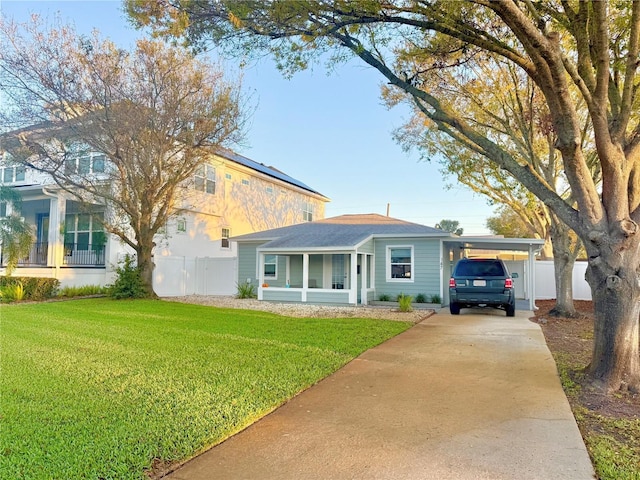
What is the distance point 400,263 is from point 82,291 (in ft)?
42.5

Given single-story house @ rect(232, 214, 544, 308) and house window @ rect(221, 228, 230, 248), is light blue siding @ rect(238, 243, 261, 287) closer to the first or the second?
single-story house @ rect(232, 214, 544, 308)

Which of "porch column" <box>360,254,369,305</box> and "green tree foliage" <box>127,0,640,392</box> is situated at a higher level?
"green tree foliage" <box>127,0,640,392</box>

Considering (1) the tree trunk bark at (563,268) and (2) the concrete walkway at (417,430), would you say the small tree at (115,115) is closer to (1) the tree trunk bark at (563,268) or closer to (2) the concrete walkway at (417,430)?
(2) the concrete walkway at (417,430)

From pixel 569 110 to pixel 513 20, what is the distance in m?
1.32

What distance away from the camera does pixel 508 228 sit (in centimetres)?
4028

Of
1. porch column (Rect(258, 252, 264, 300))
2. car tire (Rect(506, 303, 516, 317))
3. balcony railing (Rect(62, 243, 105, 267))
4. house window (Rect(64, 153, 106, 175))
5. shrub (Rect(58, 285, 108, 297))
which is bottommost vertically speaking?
car tire (Rect(506, 303, 516, 317))

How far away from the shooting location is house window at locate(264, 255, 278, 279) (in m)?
18.8

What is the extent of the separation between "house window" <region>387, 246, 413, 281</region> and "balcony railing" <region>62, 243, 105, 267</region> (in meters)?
12.5

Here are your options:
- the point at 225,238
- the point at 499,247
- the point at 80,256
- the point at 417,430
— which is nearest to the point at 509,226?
the point at 499,247

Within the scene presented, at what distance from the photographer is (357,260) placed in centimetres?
1747

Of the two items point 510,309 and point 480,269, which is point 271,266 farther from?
point 510,309

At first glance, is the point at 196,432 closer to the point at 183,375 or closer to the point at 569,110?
the point at 183,375

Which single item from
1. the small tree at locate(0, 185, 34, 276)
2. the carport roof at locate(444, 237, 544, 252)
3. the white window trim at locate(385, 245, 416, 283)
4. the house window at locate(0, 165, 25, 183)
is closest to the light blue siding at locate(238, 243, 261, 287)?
the white window trim at locate(385, 245, 416, 283)

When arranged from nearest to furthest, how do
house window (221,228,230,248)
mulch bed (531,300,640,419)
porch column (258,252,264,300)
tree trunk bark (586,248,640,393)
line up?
mulch bed (531,300,640,419), tree trunk bark (586,248,640,393), porch column (258,252,264,300), house window (221,228,230,248)
